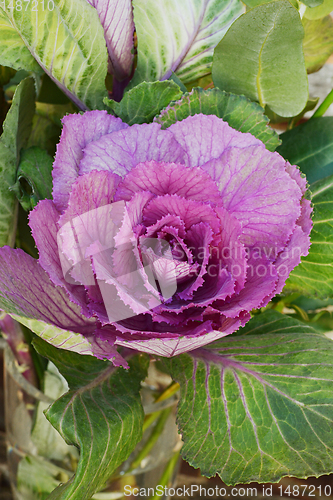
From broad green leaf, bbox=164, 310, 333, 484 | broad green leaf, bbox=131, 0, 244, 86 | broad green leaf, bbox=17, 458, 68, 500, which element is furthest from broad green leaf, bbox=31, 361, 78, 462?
broad green leaf, bbox=131, 0, 244, 86

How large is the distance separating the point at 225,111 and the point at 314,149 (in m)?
0.08

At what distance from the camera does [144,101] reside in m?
0.26

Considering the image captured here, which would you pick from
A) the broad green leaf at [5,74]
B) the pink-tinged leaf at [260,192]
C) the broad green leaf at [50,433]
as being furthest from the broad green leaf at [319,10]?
the broad green leaf at [50,433]

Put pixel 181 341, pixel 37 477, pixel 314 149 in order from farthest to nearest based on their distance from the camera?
1. pixel 37 477
2. pixel 314 149
3. pixel 181 341

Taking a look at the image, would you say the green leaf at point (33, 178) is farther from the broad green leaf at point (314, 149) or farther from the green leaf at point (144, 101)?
the broad green leaf at point (314, 149)

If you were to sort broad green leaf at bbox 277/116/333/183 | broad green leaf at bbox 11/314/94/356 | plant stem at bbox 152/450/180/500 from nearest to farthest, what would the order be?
1. broad green leaf at bbox 11/314/94/356
2. broad green leaf at bbox 277/116/333/183
3. plant stem at bbox 152/450/180/500

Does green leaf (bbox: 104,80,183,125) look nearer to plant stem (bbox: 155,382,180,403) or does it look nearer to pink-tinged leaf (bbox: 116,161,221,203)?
pink-tinged leaf (bbox: 116,161,221,203)

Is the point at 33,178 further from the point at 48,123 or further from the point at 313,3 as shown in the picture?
the point at 313,3

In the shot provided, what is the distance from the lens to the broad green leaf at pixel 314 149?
0.30 meters

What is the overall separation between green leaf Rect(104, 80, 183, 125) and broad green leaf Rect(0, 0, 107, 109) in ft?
0.08

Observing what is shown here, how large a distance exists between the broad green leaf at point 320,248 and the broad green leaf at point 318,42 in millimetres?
114

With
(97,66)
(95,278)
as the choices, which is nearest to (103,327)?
(95,278)

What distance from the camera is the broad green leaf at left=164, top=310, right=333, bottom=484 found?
241mm

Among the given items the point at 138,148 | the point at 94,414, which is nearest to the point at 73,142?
the point at 138,148
